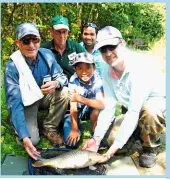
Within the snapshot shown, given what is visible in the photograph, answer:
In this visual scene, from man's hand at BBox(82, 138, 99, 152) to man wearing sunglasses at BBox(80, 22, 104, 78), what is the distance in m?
0.70

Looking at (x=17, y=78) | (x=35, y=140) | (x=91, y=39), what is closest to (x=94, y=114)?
(x=35, y=140)

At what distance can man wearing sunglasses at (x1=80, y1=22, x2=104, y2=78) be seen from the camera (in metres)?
7.21

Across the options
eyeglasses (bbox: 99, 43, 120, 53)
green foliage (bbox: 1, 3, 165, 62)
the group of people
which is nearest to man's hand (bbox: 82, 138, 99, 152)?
the group of people

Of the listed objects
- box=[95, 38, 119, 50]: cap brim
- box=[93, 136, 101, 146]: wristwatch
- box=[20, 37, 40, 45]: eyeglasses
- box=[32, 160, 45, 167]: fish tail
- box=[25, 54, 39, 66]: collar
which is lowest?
box=[32, 160, 45, 167]: fish tail

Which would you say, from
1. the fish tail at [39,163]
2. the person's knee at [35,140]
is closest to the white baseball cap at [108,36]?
the person's knee at [35,140]

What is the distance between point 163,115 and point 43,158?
4.33 feet

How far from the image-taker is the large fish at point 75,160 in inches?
280

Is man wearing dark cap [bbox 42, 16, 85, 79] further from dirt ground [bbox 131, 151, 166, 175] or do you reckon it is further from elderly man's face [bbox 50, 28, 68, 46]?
dirt ground [bbox 131, 151, 166, 175]

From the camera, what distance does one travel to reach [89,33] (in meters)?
7.23

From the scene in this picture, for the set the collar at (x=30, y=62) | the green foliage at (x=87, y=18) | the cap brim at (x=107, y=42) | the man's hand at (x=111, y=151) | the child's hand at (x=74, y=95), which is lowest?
the man's hand at (x=111, y=151)

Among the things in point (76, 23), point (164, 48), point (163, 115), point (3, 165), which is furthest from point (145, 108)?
point (3, 165)

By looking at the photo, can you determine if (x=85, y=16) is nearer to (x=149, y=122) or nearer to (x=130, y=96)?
(x=130, y=96)

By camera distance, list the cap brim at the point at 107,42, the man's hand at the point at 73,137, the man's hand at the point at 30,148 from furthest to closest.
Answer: the man's hand at the point at 73,137 → the man's hand at the point at 30,148 → the cap brim at the point at 107,42

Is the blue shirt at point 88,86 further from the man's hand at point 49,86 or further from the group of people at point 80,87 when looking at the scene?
the man's hand at point 49,86
